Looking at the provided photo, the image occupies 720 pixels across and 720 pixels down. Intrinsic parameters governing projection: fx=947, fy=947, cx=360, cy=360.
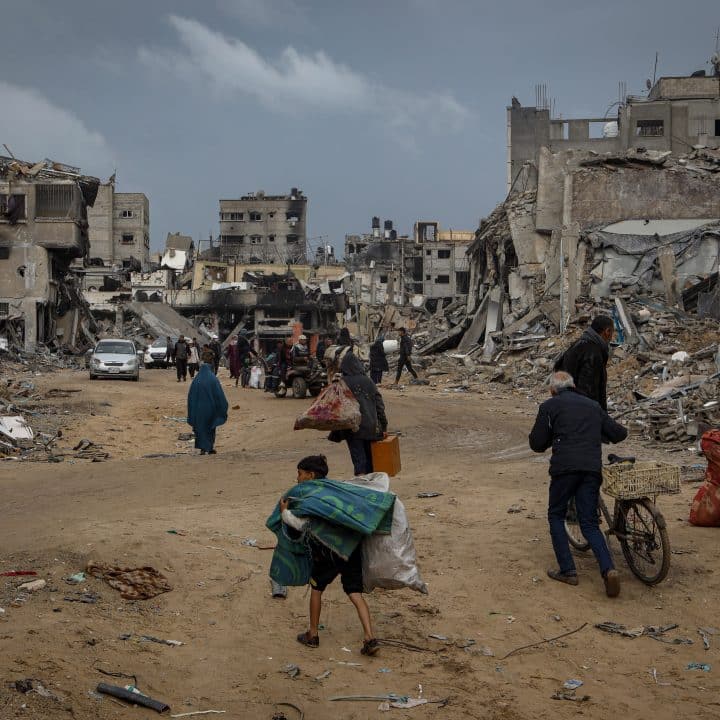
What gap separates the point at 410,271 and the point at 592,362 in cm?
7772

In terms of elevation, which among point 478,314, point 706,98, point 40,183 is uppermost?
point 706,98

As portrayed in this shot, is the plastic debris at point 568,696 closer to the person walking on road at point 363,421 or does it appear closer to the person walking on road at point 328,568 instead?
the person walking on road at point 328,568

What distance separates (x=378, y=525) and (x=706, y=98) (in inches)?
2436

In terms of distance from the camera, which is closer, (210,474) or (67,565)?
(67,565)

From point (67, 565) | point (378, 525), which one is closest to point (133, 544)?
point (67, 565)

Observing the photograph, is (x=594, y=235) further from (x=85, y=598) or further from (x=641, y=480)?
(x=85, y=598)

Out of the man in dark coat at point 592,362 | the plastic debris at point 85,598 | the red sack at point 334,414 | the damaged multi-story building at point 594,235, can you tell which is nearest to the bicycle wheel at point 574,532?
the man in dark coat at point 592,362

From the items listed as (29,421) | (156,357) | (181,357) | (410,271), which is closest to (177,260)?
(410,271)

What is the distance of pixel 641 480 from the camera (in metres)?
7.09

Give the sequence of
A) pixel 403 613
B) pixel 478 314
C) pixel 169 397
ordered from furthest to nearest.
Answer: pixel 478 314 < pixel 169 397 < pixel 403 613

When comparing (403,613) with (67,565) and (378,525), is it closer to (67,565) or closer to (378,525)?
(378,525)

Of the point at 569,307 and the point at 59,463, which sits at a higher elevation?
the point at 569,307

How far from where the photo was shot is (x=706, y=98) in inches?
2388

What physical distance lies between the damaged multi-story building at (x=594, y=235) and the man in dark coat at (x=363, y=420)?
22510 mm
